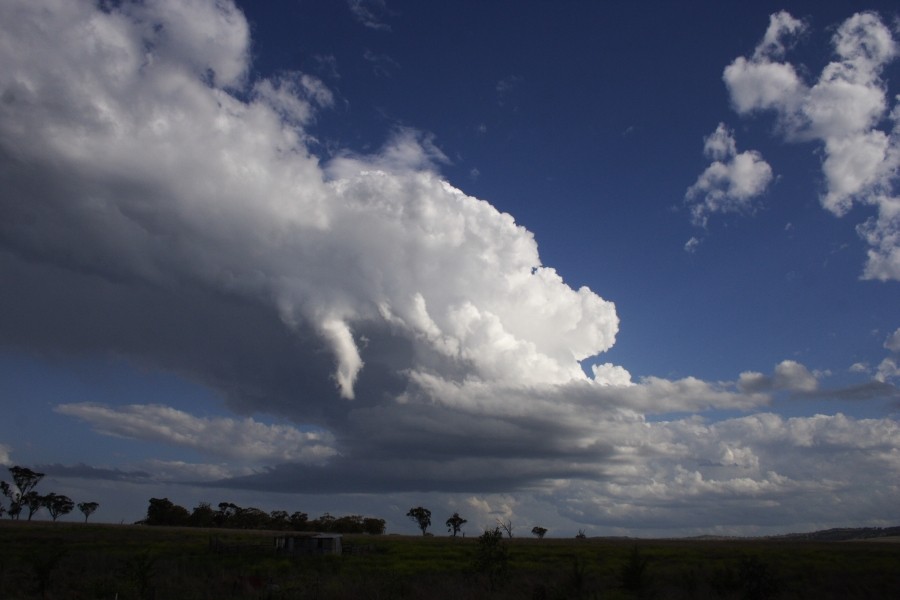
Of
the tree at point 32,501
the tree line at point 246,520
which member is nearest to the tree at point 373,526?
the tree line at point 246,520

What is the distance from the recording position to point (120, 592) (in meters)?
31.5

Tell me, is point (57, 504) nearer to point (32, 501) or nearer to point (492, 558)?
point (32, 501)

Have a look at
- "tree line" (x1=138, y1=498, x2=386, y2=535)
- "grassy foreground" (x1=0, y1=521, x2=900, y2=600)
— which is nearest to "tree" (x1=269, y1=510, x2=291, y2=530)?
"tree line" (x1=138, y1=498, x2=386, y2=535)

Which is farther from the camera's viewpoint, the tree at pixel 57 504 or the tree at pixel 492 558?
the tree at pixel 57 504

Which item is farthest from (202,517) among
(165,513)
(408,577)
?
(408,577)

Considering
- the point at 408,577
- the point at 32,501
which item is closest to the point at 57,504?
the point at 32,501

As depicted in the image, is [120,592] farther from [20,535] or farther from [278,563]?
[20,535]

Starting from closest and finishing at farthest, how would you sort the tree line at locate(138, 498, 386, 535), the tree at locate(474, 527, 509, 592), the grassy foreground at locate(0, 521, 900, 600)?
the grassy foreground at locate(0, 521, 900, 600)
the tree at locate(474, 527, 509, 592)
the tree line at locate(138, 498, 386, 535)

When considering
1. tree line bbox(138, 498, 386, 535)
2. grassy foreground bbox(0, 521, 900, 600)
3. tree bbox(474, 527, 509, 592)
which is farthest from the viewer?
tree line bbox(138, 498, 386, 535)

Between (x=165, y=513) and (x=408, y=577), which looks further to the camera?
(x=165, y=513)

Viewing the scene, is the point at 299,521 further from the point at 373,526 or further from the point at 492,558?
the point at 492,558

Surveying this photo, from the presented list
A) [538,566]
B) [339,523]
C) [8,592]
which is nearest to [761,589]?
[538,566]

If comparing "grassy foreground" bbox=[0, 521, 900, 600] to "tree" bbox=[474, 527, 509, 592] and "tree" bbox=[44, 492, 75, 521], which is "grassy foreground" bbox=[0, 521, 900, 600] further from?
"tree" bbox=[44, 492, 75, 521]

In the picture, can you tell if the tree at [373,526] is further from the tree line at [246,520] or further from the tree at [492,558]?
the tree at [492,558]
